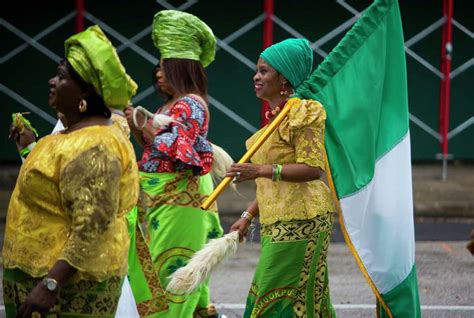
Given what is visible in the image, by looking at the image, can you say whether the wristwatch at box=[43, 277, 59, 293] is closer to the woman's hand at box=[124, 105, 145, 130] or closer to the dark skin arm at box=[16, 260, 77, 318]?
the dark skin arm at box=[16, 260, 77, 318]

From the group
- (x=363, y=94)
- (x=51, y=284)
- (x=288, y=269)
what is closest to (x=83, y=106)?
(x=51, y=284)

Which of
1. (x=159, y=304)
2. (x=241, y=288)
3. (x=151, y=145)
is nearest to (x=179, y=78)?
(x=151, y=145)

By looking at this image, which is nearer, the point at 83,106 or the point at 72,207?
the point at 72,207

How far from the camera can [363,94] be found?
5.76 metres

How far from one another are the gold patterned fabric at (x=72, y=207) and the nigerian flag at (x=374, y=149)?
6.57ft

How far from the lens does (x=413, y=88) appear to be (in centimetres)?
1406

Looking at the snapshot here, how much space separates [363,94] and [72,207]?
242cm

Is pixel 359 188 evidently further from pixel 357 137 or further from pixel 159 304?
pixel 159 304

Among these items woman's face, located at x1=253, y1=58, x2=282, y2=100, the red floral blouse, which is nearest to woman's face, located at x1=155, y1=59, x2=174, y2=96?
the red floral blouse

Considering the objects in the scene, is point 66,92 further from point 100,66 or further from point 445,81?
point 445,81

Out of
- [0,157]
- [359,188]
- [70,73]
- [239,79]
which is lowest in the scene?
[0,157]

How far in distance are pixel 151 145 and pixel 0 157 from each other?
Result: 26.1 ft

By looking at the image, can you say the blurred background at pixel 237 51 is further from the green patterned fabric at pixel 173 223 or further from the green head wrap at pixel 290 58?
the green head wrap at pixel 290 58

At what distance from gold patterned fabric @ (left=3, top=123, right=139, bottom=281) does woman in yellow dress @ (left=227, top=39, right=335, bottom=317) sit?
1.56 meters
